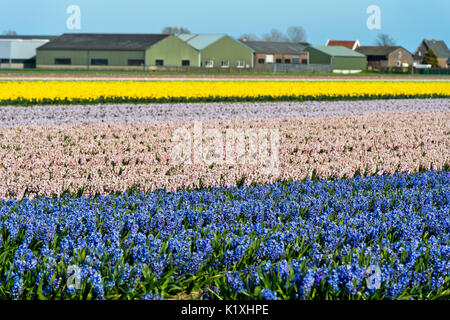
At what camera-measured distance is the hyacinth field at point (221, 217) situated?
4625 mm

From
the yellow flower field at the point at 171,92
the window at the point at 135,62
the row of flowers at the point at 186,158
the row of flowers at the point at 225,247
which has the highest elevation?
the window at the point at 135,62

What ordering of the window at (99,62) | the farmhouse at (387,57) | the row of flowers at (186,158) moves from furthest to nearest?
the farmhouse at (387,57), the window at (99,62), the row of flowers at (186,158)

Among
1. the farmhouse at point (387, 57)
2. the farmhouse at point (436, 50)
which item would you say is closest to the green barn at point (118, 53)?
the farmhouse at point (387, 57)

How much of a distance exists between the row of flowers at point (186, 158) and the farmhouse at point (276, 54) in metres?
81.9

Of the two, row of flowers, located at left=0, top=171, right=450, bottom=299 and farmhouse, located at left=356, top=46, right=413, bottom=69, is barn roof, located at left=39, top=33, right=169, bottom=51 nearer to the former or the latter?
farmhouse, located at left=356, top=46, right=413, bottom=69

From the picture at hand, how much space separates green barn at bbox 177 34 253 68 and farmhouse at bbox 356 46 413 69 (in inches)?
1559

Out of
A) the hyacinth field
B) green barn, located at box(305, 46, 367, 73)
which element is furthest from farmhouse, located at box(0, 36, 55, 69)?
the hyacinth field

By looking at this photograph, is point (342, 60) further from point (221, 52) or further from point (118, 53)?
point (118, 53)

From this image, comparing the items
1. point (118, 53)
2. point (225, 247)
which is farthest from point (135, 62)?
point (225, 247)

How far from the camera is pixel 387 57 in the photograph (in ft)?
376

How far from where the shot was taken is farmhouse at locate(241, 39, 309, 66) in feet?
319

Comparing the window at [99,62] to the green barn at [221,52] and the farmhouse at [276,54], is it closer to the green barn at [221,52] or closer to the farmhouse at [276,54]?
the green barn at [221,52]

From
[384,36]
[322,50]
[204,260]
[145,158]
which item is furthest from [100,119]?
[384,36]

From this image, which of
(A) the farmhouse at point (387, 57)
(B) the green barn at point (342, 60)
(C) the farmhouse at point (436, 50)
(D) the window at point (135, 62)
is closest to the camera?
(D) the window at point (135, 62)
